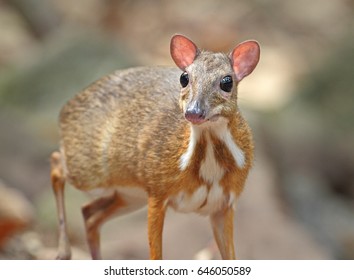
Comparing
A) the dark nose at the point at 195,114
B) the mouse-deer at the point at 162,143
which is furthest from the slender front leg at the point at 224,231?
the dark nose at the point at 195,114

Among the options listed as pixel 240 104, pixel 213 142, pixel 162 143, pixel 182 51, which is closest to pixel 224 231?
pixel 162 143

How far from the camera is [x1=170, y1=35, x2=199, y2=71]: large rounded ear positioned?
6.64 meters

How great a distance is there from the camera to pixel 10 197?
11727mm

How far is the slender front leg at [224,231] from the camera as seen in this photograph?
300 inches

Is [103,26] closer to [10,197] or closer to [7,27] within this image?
[7,27]

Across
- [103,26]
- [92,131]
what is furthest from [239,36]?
[92,131]

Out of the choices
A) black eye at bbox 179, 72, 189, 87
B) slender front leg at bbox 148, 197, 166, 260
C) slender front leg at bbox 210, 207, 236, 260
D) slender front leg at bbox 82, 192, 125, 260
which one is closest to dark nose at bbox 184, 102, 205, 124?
black eye at bbox 179, 72, 189, 87

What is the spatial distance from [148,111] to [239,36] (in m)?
13.9

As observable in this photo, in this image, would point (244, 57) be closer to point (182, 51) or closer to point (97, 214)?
point (182, 51)

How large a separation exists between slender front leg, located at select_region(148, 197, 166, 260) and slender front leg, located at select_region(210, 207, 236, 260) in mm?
428

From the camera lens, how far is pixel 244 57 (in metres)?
6.72

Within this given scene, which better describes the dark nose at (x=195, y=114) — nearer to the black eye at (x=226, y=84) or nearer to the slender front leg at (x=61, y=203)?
the black eye at (x=226, y=84)

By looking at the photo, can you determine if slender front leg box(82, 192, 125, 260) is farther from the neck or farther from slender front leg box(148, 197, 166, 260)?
the neck

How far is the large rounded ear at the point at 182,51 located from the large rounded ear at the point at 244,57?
228mm
